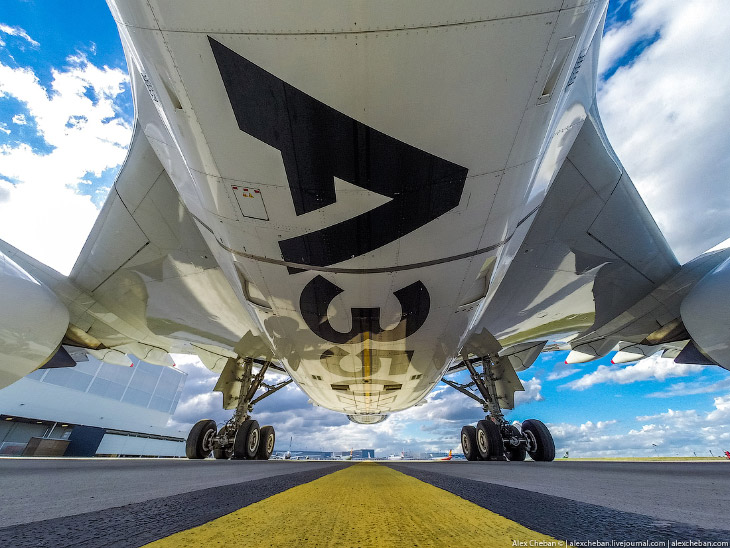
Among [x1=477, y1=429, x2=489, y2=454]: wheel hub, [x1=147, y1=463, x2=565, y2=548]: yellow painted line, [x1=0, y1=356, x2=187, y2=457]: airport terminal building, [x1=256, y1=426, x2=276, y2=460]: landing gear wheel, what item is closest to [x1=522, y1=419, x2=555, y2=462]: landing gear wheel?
[x1=477, y1=429, x2=489, y2=454]: wheel hub

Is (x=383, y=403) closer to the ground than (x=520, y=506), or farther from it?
farther from it

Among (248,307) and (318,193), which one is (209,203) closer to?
(318,193)

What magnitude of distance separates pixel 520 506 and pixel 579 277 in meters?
6.35

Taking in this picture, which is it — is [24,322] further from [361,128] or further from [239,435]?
[361,128]

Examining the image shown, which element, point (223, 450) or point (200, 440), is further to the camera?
point (223, 450)

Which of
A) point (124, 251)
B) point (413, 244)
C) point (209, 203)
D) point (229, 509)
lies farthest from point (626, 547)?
point (124, 251)

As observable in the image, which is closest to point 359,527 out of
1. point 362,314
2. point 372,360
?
point 362,314

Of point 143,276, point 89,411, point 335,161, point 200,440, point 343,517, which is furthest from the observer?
point 89,411

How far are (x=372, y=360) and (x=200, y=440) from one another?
6.98m

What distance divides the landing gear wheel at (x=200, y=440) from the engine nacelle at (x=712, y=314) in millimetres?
11434

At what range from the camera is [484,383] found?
9.19m

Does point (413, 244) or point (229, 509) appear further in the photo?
point (413, 244)

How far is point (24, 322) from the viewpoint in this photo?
527 centimetres

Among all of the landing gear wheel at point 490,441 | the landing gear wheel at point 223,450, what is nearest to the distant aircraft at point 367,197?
the landing gear wheel at point 490,441
